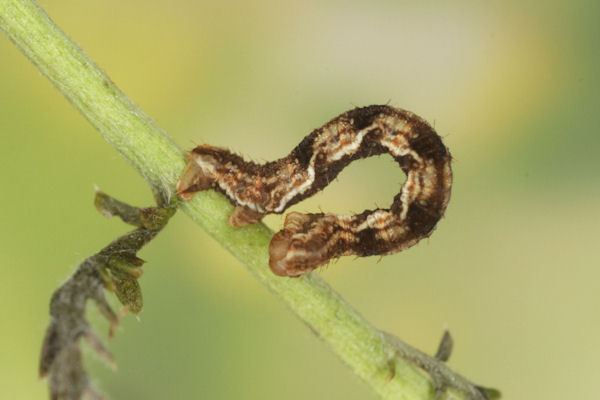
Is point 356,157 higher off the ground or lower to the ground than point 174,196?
higher

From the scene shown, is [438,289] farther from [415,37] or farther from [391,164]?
[415,37]

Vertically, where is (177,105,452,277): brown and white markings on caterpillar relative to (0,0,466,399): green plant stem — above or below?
above

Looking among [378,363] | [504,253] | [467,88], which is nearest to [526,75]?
[467,88]

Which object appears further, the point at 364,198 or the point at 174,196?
the point at 364,198

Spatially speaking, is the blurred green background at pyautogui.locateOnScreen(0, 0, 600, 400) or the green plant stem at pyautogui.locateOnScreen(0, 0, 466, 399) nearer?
the green plant stem at pyautogui.locateOnScreen(0, 0, 466, 399)

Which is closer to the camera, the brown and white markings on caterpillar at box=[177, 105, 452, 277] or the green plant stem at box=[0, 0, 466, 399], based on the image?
the green plant stem at box=[0, 0, 466, 399]
